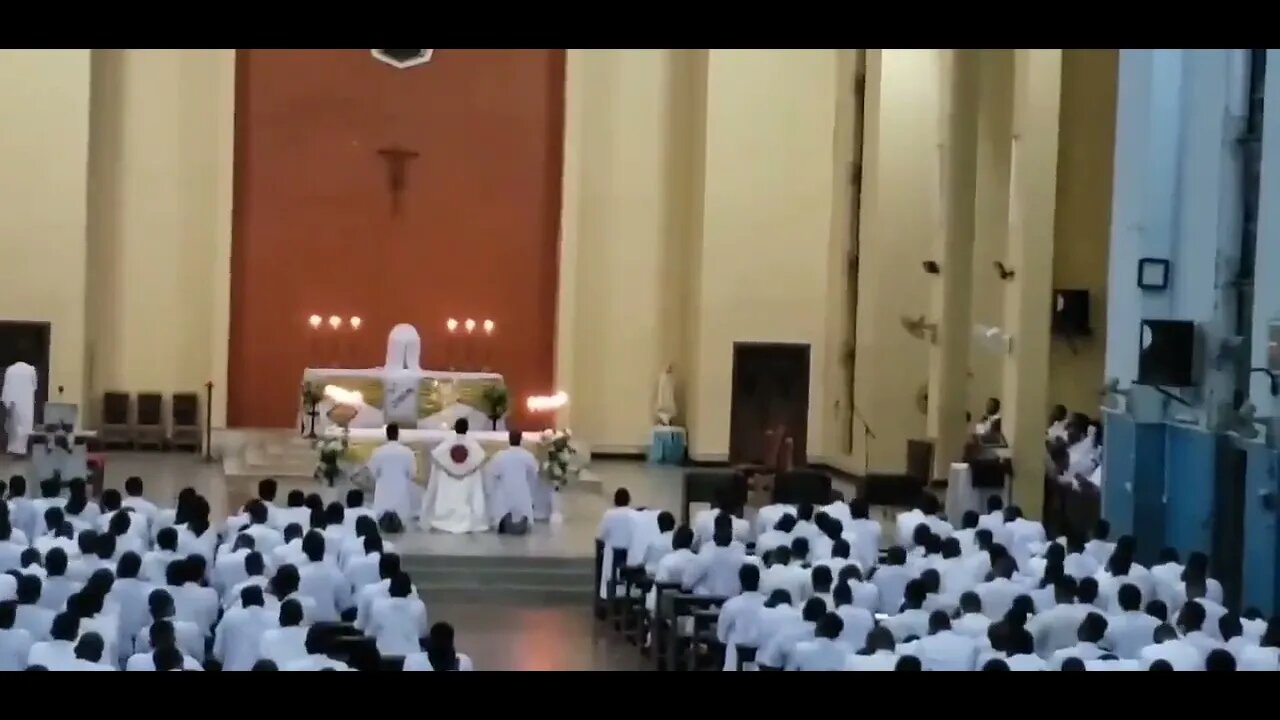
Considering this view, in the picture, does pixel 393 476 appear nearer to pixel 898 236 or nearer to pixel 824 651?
pixel 824 651

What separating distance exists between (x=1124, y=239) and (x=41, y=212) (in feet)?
50.6

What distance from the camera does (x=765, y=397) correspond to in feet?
86.1

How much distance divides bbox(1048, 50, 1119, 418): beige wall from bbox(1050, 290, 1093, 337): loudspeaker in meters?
0.18

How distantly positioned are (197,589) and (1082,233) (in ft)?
43.2

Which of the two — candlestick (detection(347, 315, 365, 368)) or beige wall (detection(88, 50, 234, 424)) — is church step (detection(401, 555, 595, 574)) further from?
beige wall (detection(88, 50, 234, 424))

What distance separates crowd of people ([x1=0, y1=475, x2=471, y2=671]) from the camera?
9.82 meters

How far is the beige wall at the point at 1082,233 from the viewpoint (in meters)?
21.4

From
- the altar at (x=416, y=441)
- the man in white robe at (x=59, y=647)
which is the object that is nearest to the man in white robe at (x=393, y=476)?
the altar at (x=416, y=441)

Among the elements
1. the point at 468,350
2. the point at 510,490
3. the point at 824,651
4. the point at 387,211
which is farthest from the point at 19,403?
the point at 824,651

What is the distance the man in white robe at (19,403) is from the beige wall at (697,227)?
301 inches
